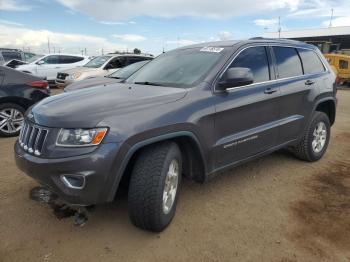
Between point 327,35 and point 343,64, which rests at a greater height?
point 327,35

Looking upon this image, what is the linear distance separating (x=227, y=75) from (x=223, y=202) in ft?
4.53

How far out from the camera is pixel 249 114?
3963mm

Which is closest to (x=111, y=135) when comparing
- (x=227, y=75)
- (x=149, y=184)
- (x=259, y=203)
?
(x=149, y=184)

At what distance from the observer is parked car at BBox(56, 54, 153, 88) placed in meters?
12.1

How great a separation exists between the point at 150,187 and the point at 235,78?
4.52ft

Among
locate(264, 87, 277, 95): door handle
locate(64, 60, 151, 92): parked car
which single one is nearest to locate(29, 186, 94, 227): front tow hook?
locate(264, 87, 277, 95): door handle

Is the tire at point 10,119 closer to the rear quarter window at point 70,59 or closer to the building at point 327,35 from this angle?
the rear quarter window at point 70,59

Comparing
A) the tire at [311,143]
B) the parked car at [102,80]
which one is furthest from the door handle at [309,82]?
the parked car at [102,80]

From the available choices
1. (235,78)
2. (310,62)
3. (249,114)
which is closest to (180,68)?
(235,78)

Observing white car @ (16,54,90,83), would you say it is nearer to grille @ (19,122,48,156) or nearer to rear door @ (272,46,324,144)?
rear door @ (272,46,324,144)

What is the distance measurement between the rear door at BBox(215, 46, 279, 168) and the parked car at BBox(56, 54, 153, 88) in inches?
339

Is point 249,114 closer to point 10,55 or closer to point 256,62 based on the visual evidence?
point 256,62

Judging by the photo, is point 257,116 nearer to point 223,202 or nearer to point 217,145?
point 217,145

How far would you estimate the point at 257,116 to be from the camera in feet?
13.4
